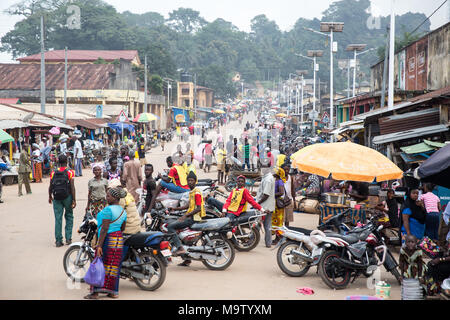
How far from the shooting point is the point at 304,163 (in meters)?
9.60

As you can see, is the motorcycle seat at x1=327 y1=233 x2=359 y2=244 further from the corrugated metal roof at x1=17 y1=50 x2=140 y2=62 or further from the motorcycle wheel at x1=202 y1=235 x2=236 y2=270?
the corrugated metal roof at x1=17 y1=50 x2=140 y2=62

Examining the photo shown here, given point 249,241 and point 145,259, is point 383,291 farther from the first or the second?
point 249,241

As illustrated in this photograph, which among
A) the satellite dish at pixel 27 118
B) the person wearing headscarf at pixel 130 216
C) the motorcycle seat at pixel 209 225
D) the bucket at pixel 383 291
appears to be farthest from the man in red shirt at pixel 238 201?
the satellite dish at pixel 27 118

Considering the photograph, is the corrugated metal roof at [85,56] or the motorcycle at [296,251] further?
the corrugated metal roof at [85,56]

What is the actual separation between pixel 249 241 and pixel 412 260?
365 centimetres

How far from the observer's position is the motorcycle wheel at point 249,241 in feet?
32.1

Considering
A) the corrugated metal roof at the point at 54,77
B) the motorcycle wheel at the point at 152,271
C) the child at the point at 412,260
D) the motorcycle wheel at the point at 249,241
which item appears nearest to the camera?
the child at the point at 412,260

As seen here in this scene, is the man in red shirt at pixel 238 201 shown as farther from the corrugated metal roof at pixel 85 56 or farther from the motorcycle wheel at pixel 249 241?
the corrugated metal roof at pixel 85 56

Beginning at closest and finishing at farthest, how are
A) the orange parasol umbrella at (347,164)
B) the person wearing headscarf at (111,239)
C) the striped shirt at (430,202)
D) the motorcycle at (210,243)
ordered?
the person wearing headscarf at (111,239) → the motorcycle at (210,243) → the striped shirt at (430,202) → the orange parasol umbrella at (347,164)

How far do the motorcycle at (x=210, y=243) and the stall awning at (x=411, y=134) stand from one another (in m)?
5.29

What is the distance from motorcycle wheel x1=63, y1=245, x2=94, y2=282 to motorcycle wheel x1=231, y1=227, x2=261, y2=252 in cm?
309

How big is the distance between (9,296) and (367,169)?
5937 millimetres

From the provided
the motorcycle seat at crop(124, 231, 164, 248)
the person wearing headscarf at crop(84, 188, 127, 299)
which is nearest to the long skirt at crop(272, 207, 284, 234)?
the motorcycle seat at crop(124, 231, 164, 248)
